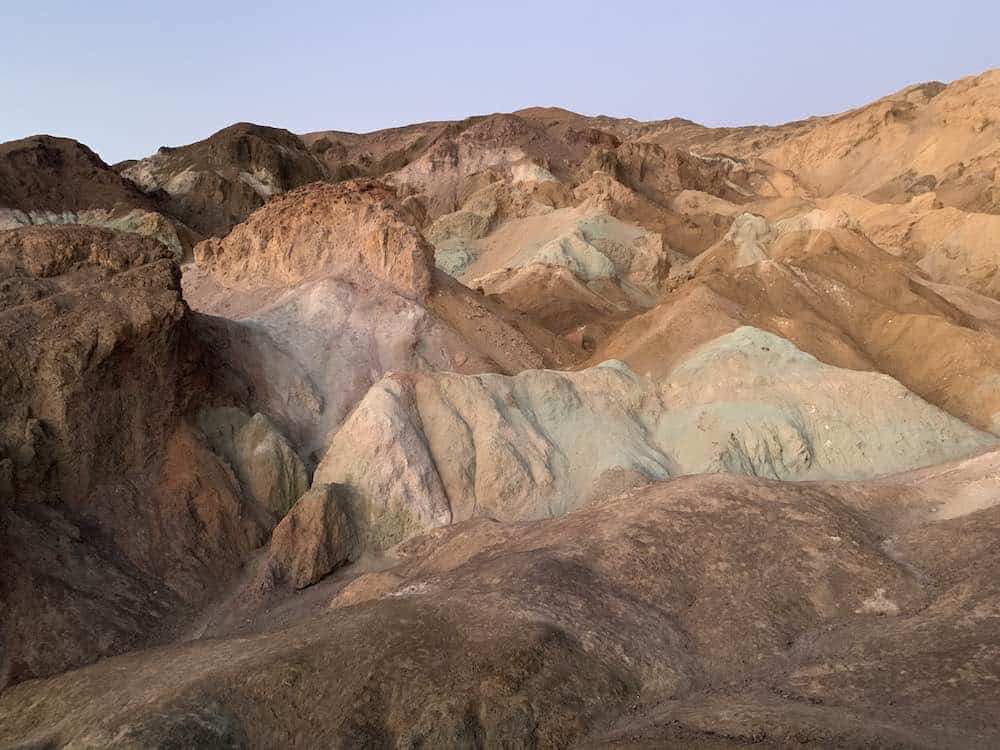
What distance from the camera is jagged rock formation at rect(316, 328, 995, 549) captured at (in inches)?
555

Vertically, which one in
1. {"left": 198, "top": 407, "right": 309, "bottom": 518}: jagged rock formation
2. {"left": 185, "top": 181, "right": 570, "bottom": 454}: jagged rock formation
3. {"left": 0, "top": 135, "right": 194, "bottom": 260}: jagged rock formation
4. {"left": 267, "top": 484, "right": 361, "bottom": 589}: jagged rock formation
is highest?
{"left": 0, "top": 135, "right": 194, "bottom": 260}: jagged rock formation

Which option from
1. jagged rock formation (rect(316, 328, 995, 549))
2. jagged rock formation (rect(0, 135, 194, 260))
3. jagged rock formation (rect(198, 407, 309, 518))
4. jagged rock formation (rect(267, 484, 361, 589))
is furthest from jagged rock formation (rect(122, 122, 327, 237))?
jagged rock formation (rect(267, 484, 361, 589))

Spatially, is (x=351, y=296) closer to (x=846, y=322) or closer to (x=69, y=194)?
(x=846, y=322)

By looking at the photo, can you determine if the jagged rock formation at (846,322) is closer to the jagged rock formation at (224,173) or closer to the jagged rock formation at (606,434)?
the jagged rock formation at (606,434)

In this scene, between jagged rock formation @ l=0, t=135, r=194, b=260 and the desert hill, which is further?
A: jagged rock formation @ l=0, t=135, r=194, b=260

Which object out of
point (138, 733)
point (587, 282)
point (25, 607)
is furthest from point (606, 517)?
point (587, 282)

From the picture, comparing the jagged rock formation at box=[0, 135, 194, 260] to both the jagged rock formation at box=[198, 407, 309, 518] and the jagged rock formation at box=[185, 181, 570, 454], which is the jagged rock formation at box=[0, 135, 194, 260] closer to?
the jagged rock formation at box=[185, 181, 570, 454]

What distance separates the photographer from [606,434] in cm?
1555

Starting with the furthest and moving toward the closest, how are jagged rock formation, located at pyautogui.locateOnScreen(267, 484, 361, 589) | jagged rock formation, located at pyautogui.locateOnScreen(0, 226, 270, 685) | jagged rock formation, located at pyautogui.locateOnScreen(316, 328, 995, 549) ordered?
jagged rock formation, located at pyautogui.locateOnScreen(316, 328, 995, 549)
jagged rock formation, located at pyautogui.locateOnScreen(267, 484, 361, 589)
jagged rock formation, located at pyautogui.locateOnScreen(0, 226, 270, 685)

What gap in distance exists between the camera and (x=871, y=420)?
16.1 meters

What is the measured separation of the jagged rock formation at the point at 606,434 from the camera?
14109 millimetres

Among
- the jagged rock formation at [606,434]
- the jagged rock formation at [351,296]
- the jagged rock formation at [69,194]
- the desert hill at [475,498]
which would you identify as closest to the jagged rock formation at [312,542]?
the desert hill at [475,498]

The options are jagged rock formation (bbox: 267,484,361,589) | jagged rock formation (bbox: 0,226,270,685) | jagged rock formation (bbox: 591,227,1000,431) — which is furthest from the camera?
jagged rock formation (bbox: 591,227,1000,431)

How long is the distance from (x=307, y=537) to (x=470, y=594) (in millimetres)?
5109
